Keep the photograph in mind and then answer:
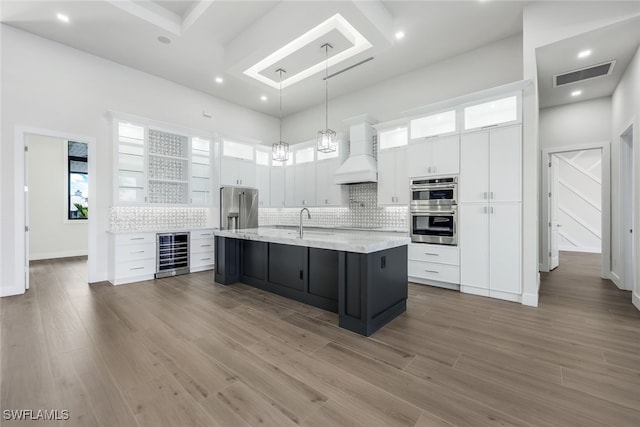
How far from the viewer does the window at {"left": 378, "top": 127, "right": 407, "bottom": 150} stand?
4762mm

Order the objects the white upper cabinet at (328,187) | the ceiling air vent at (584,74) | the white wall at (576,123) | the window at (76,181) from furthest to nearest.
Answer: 1. the window at (76,181)
2. the white upper cabinet at (328,187)
3. the white wall at (576,123)
4. the ceiling air vent at (584,74)

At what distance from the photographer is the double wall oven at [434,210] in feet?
13.1

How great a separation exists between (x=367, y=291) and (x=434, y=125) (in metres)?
3.05

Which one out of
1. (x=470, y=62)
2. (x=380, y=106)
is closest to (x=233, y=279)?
(x=380, y=106)

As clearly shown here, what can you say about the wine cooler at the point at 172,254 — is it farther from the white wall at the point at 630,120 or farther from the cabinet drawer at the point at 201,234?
the white wall at the point at 630,120

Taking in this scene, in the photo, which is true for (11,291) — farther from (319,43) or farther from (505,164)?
(505,164)

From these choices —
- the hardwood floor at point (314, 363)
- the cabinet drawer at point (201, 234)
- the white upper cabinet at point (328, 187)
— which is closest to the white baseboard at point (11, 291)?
the hardwood floor at point (314, 363)

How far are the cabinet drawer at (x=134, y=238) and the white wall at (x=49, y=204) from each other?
3.66m

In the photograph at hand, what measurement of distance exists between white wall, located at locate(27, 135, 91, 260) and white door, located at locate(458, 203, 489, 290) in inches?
343

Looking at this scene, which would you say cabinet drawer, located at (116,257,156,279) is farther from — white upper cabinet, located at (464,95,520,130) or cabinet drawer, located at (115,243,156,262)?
white upper cabinet, located at (464,95,520,130)

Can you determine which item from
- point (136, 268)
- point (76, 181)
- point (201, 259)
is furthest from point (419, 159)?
point (76, 181)

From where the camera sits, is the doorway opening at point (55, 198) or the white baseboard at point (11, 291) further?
the doorway opening at point (55, 198)

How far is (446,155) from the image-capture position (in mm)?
4047

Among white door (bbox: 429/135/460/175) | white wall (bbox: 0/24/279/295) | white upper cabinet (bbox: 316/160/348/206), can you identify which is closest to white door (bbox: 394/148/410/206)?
white door (bbox: 429/135/460/175)
